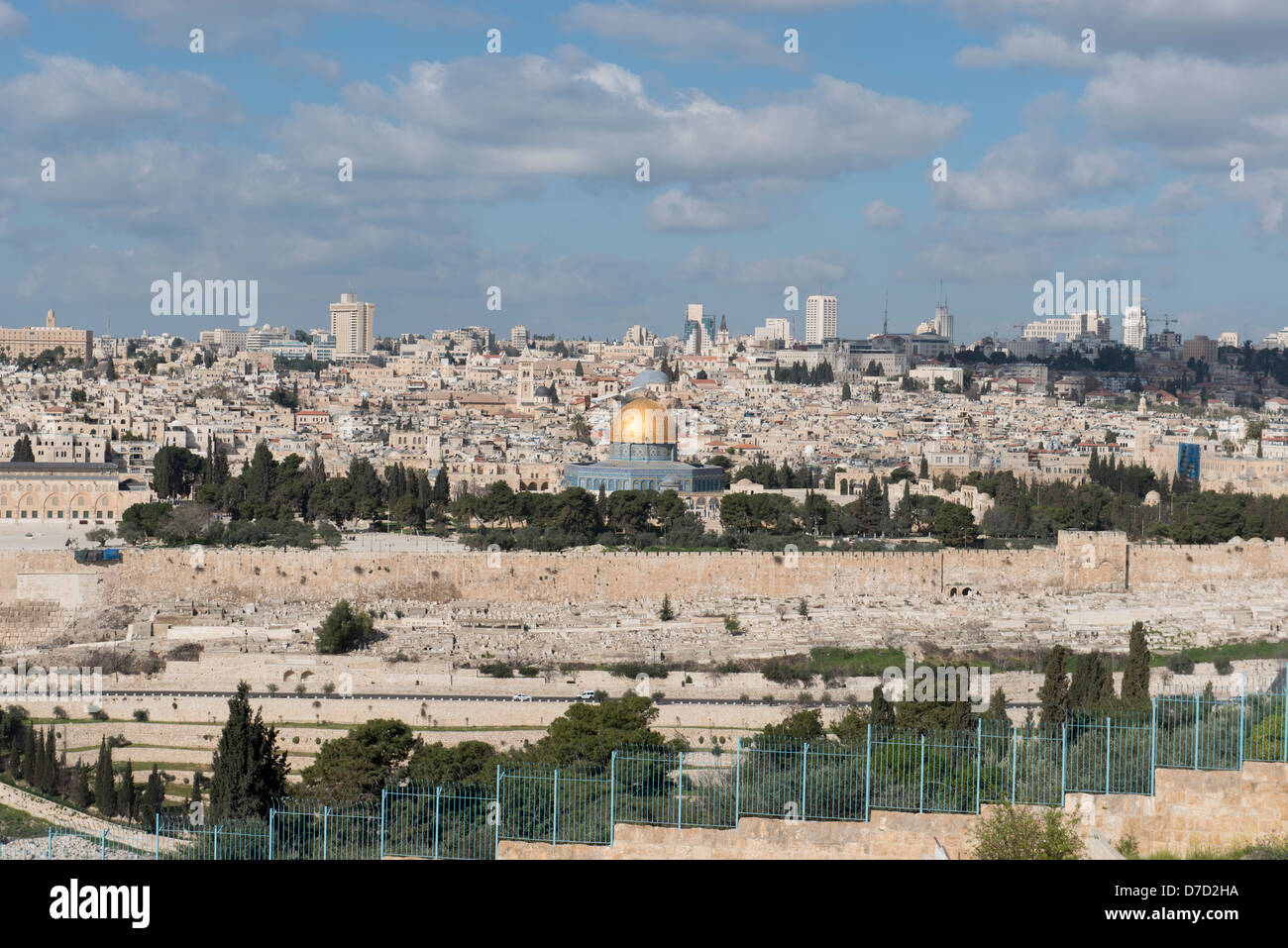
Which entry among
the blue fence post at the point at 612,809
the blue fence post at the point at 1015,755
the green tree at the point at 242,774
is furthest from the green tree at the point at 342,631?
the blue fence post at the point at 1015,755

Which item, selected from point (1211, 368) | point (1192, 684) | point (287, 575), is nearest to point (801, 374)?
point (1211, 368)

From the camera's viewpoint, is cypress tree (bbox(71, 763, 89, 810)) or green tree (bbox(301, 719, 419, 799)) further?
cypress tree (bbox(71, 763, 89, 810))

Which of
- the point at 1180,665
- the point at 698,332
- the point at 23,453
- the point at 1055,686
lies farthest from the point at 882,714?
the point at 698,332

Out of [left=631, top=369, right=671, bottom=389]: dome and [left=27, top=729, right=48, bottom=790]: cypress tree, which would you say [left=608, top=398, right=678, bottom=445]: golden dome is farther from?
[left=27, top=729, right=48, bottom=790]: cypress tree

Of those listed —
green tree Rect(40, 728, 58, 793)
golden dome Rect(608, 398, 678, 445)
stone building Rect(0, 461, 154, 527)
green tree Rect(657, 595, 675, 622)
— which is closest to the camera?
green tree Rect(40, 728, 58, 793)

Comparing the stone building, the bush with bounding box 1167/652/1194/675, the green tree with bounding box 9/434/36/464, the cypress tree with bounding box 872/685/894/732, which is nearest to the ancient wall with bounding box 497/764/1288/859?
the cypress tree with bounding box 872/685/894/732

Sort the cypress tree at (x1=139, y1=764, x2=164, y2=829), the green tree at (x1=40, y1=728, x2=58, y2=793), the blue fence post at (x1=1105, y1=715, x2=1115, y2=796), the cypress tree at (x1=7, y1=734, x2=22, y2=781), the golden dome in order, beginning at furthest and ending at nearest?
the golden dome, the cypress tree at (x1=7, y1=734, x2=22, y2=781), the green tree at (x1=40, y1=728, x2=58, y2=793), the cypress tree at (x1=139, y1=764, x2=164, y2=829), the blue fence post at (x1=1105, y1=715, x2=1115, y2=796)
